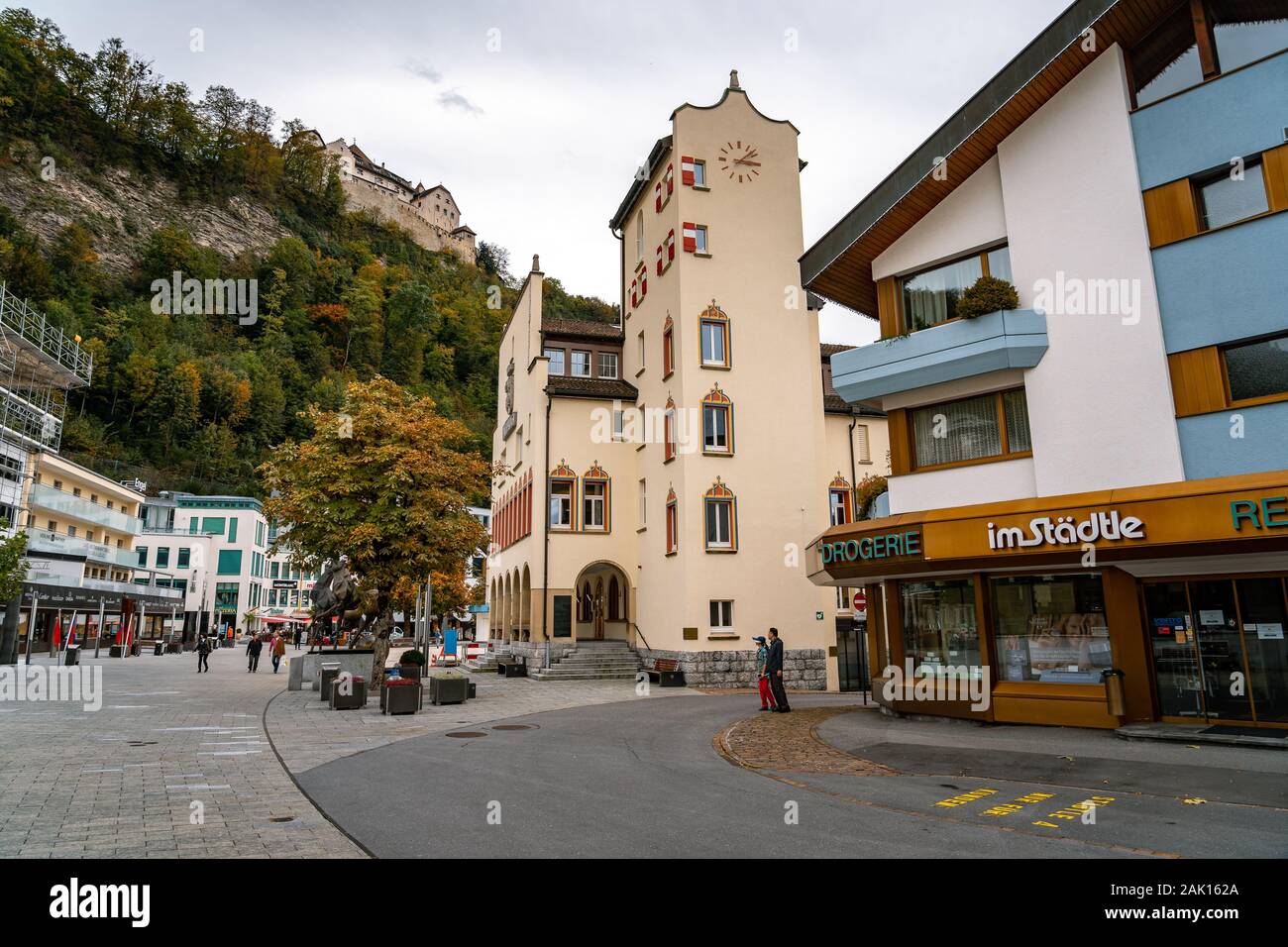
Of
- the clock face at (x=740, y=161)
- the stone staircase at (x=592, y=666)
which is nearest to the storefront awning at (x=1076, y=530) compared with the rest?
the stone staircase at (x=592, y=666)

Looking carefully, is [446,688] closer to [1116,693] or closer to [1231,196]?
[1116,693]

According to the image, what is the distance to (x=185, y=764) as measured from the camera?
11820 mm

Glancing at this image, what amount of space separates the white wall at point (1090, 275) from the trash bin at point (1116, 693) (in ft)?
11.3

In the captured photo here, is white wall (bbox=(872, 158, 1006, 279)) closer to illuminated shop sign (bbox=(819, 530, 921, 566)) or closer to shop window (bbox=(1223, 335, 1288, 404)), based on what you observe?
shop window (bbox=(1223, 335, 1288, 404))

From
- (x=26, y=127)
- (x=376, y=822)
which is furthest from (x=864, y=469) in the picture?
(x=26, y=127)

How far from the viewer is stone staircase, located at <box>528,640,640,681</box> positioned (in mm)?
30875

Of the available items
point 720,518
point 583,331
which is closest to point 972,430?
point 720,518

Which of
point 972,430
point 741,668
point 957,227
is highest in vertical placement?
point 957,227

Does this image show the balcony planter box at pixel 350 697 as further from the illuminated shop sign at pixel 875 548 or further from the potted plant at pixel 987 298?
the potted plant at pixel 987 298

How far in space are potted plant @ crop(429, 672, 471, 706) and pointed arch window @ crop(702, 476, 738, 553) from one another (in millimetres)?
10758

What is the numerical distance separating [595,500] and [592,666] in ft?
24.3

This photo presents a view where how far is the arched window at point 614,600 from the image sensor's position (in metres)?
38.5

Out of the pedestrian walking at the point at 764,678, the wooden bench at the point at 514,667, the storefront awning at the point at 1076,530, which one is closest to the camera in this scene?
the storefront awning at the point at 1076,530

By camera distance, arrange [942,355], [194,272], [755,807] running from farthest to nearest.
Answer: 1. [194,272]
2. [942,355]
3. [755,807]
